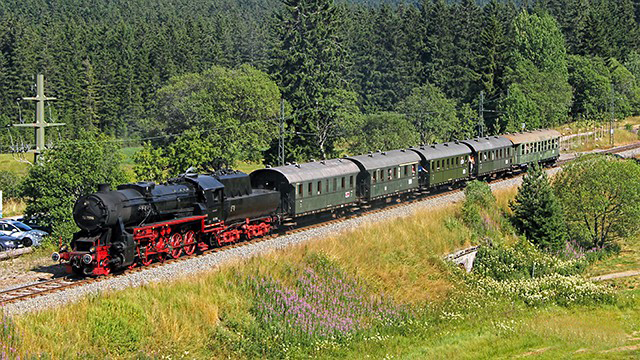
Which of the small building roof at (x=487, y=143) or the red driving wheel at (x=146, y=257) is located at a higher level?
the small building roof at (x=487, y=143)

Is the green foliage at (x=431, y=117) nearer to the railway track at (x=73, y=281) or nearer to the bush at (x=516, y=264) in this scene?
the railway track at (x=73, y=281)

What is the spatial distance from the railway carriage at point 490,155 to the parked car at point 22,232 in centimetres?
3263

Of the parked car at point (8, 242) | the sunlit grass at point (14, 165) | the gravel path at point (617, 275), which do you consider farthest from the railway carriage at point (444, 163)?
the sunlit grass at point (14, 165)

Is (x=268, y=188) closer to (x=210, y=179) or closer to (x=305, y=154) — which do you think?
(x=210, y=179)

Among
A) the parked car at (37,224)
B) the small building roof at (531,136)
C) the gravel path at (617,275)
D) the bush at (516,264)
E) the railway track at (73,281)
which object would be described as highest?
the small building roof at (531,136)

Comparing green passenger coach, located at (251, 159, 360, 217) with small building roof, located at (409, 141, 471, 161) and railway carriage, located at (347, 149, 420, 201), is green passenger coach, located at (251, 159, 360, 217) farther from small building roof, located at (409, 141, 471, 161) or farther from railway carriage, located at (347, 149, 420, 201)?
small building roof, located at (409, 141, 471, 161)

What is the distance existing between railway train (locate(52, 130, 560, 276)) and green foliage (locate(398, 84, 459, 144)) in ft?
74.8

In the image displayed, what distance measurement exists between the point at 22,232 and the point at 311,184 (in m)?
15.7

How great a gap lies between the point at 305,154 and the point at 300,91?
15420 mm

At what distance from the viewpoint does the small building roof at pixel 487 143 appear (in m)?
55.2

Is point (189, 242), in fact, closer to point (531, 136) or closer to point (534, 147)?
point (534, 147)

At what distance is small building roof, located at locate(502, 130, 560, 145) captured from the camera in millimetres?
60688

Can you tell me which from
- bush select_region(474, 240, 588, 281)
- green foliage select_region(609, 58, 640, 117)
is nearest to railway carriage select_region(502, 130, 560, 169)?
bush select_region(474, 240, 588, 281)

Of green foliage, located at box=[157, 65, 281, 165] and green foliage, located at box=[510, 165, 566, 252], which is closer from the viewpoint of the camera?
green foliage, located at box=[510, 165, 566, 252]
